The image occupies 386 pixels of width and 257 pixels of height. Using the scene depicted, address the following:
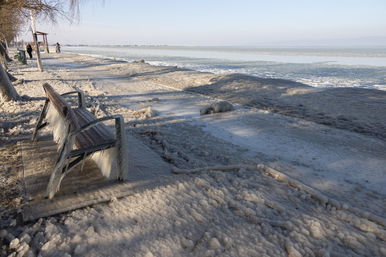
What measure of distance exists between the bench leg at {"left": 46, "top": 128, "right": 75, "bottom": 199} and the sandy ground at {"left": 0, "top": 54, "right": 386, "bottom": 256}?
391 mm

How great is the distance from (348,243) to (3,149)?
529 centimetres

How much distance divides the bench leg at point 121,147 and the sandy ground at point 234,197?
→ 0.42m

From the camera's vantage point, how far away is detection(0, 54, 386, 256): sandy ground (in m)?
2.52

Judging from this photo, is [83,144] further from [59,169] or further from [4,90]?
[4,90]

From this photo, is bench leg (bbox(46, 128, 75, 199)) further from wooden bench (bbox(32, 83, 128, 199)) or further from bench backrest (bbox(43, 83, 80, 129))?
bench backrest (bbox(43, 83, 80, 129))

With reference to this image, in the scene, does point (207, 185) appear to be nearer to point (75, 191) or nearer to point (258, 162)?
point (258, 162)

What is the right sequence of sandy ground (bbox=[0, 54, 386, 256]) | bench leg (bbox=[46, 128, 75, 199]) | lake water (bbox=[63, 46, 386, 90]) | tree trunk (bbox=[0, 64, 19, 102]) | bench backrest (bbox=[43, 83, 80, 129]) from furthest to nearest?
1. lake water (bbox=[63, 46, 386, 90])
2. tree trunk (bbox=[0, 64, 19, 102])
3. bench backrest (bbox=[43, 83, 80, 129])
4. bench leg (bbox=[46, 128, 75, 199])
5. sandy ground (bbox=[0, 54, 386, 256])

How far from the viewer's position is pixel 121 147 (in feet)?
11.0

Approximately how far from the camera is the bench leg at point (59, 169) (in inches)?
118

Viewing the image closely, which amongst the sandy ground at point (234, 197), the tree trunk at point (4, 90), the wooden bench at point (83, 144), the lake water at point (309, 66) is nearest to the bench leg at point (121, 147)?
the wooden bench at point (83, 144)

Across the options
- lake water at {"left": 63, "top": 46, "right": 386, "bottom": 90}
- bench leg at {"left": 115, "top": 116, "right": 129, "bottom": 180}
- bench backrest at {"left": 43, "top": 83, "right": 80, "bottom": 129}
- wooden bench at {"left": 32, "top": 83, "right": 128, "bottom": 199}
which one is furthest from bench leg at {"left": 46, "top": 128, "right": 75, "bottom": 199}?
lake water at {"left": 63, "top": 46, "right": 386, "bottom": 90}

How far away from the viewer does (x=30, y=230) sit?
270 centimetres

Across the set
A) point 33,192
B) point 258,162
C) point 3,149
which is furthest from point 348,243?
point 3,149

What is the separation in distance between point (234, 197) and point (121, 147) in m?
1.48
